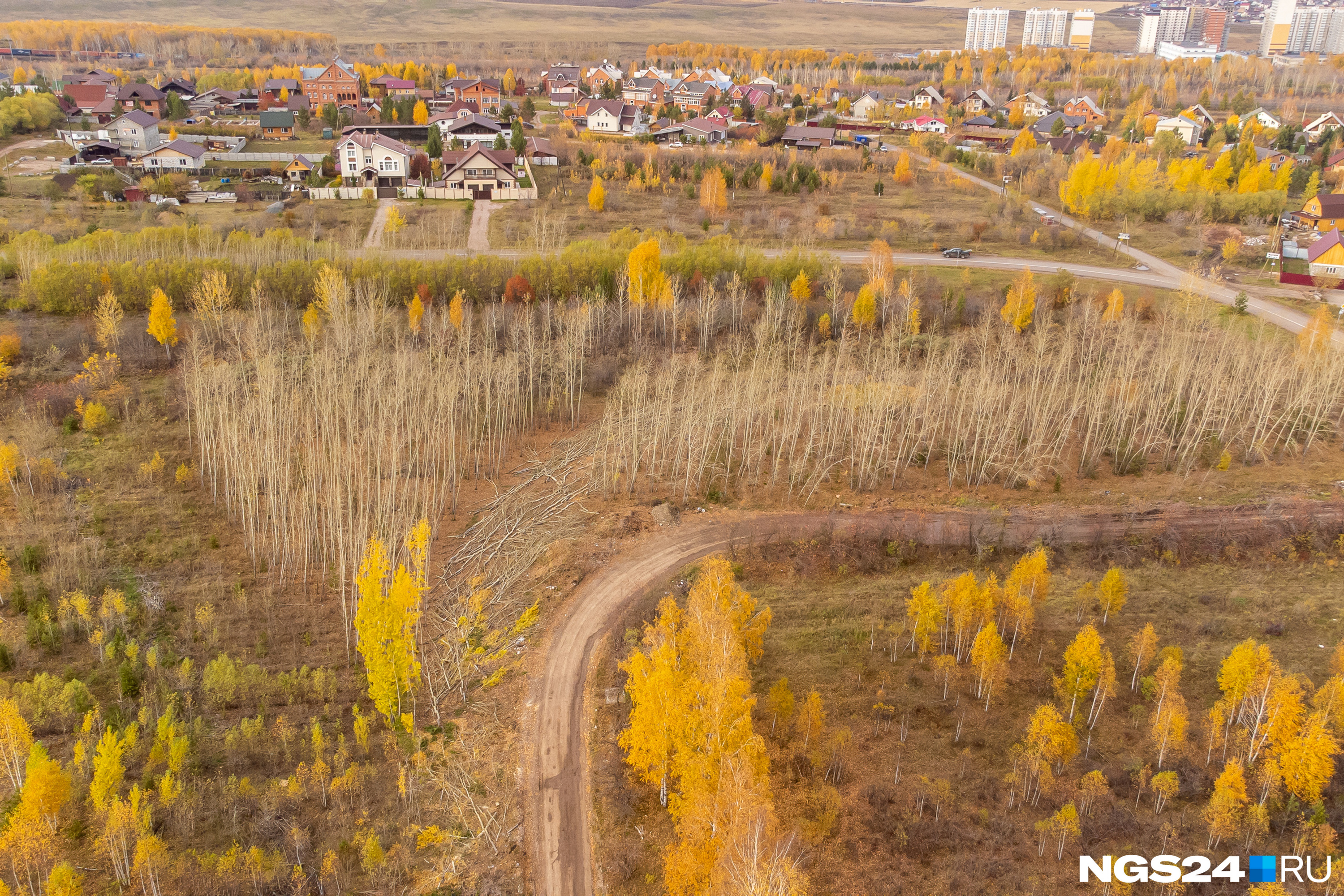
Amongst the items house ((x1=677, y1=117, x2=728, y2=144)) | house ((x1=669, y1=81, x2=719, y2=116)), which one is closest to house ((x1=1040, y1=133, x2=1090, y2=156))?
house ((x1=677, y1=117, x2=728, y2=144))

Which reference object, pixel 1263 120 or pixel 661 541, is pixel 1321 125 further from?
pixel 661 541

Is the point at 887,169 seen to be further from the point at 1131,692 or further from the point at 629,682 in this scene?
the point at 629,682

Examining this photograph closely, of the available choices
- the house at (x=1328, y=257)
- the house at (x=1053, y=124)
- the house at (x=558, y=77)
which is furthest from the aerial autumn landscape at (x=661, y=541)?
the house at (x=558, y=77)

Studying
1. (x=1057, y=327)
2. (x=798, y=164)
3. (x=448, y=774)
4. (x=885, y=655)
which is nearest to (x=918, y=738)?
(x=885, y=655)

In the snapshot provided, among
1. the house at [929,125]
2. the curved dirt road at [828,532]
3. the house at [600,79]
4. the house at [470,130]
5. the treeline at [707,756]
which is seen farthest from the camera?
the house at [600,79]

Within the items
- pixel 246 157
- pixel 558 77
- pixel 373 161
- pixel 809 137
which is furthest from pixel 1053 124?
pixel 246 157

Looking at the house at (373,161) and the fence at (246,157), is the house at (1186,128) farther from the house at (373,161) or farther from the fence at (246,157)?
the fence at (246,157)
